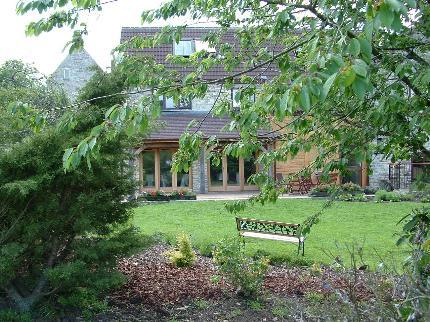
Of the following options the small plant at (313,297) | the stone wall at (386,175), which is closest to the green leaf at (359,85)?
the small plant at (313,297)

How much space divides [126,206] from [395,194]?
55.4 feet

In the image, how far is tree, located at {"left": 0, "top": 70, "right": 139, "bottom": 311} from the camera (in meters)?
5.78

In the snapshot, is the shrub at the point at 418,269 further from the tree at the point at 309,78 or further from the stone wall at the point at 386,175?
the stone wall at the point at 386,175

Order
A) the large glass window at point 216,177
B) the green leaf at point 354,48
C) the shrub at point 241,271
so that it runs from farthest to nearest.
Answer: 1. the large glass window at point 216,177
2. the shrub at point 241,271
3. the green leaf at point 354,48

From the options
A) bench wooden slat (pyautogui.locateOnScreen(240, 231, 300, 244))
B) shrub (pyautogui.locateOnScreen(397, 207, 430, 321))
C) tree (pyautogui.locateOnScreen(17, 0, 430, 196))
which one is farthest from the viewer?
bench wooden slat (pyautogui.locateOnScreen(240, 231, 300, 244))

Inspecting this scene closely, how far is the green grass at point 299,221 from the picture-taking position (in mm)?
9914

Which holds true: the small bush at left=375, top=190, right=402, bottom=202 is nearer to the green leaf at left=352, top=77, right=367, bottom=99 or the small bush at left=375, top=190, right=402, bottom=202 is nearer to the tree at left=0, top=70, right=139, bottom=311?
the tree at left=0, top=70, right=139, bottom=311

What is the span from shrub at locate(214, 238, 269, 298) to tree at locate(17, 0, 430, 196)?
7.45ft

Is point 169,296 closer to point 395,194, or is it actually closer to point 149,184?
point 395,194

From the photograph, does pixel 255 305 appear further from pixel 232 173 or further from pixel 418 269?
pixel 232 173

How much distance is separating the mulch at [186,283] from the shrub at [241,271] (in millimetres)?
315

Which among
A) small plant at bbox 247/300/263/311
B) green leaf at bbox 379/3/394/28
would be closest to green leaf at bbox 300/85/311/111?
green leaf at bbox 379/3/394/28

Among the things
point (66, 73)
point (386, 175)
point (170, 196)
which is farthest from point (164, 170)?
point (386, 175)

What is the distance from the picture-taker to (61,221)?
6086 mm
